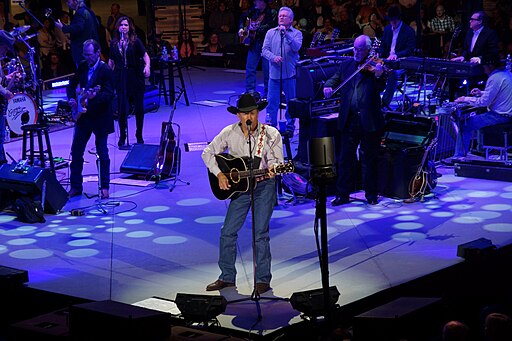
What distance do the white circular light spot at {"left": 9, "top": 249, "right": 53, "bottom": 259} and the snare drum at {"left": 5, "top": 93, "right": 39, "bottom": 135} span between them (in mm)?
4591

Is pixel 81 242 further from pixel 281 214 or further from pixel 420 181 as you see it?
pixel 420 181

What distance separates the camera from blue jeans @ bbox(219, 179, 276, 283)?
317 inches

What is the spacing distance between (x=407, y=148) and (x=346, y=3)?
11.2 meters

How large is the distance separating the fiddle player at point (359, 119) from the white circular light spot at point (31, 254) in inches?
133

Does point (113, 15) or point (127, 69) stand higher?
point (113, 15)

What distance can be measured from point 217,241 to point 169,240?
517mm

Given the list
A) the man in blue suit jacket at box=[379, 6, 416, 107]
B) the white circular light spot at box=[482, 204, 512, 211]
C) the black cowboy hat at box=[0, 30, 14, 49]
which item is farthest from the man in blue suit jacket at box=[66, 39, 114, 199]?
the man in blue suit jacket at box=[379, 6, 416, 107]

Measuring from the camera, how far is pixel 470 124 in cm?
1239

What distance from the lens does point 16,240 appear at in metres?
10.0

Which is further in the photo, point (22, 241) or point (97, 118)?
point (97, 118)

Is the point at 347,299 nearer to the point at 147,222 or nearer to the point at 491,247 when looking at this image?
the point at 491,247

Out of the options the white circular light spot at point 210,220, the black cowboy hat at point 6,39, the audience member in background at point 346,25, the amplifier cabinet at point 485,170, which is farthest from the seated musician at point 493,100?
the audience member in background at point 346,25

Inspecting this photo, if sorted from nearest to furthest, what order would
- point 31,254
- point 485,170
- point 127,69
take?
point 31,254 < point 485,170 < point 127,69

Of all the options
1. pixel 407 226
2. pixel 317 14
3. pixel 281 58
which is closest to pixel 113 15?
pixel 317 14
